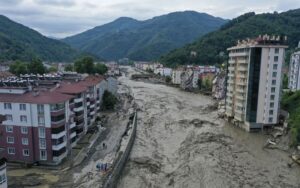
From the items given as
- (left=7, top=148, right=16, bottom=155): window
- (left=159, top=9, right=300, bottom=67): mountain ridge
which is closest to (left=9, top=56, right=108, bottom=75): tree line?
(left=7, top=148, right=16, bottom=155): window

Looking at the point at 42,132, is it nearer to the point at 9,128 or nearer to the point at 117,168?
the point at 9,128

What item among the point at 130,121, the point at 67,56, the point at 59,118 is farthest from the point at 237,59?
the point at 67,56

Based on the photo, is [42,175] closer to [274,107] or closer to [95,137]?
[95,137]

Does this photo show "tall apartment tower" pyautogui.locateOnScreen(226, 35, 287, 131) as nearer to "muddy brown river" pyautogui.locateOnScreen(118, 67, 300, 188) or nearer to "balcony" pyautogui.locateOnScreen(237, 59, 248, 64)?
"balcony" pyautogui.locateOnScreen(237, 59, 248, 64)

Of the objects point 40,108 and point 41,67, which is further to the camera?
point 41,67

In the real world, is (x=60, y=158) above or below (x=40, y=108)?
→ below

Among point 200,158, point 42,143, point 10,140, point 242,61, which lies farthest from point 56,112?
point 242,61

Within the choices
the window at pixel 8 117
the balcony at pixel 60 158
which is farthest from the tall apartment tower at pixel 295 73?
the window at pixel 8 117

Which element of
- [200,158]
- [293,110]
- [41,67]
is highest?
[41,67]
